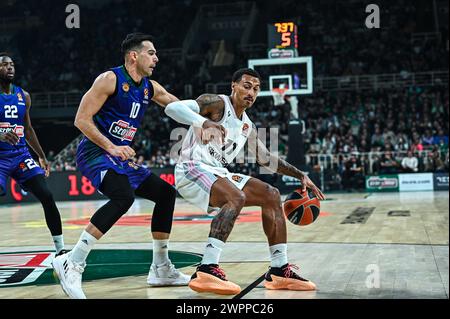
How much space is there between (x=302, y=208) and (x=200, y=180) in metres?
1.00

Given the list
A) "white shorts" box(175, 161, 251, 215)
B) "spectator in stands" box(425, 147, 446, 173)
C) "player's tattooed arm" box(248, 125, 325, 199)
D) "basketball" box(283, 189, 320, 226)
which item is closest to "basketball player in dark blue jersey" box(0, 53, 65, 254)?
"white shorts" box(175, 161, 251, 215)

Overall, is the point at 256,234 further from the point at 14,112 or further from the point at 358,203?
the point at 358,203

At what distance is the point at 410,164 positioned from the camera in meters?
20.9

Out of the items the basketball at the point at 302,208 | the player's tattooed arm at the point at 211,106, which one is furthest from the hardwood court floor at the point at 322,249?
the player's tattooed arm at the point at 211,106

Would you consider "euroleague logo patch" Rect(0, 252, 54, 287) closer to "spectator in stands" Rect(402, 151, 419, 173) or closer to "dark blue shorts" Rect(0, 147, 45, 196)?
"dark blue shorts" Rect(0, 147, 45, 196)

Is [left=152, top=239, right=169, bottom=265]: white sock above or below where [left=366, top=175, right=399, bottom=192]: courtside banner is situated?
above

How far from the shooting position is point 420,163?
21.1m

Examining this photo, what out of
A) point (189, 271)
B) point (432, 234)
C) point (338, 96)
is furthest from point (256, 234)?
point (338, 96)

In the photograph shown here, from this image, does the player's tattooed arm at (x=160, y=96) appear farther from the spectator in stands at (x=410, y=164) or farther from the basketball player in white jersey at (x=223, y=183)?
the spectator in stands at (x=410, y=164)

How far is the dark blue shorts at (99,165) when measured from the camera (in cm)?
470

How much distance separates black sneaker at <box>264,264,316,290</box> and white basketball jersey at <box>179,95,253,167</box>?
3.27 ft

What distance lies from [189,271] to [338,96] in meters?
22.0

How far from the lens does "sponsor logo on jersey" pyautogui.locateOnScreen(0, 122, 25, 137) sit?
20.7 ft

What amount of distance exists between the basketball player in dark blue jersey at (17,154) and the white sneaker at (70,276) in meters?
1.47
